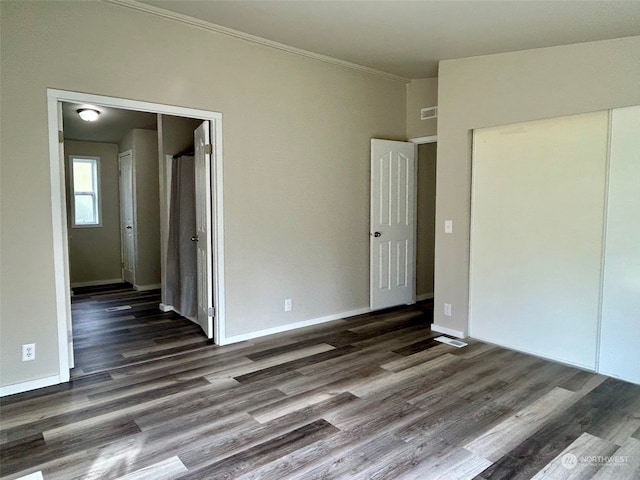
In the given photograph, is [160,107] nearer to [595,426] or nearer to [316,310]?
[316,310]

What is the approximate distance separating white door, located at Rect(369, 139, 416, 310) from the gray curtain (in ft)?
6.81

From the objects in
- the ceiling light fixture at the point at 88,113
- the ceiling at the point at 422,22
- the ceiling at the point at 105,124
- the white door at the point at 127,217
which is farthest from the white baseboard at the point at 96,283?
the ceiling at the point at 422,22

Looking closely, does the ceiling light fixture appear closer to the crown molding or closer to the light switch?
the crown molding

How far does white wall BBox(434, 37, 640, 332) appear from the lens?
300 cm

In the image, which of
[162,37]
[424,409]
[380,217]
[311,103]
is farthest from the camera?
[380,217]

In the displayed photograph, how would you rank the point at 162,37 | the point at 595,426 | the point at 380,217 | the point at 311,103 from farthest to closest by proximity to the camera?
the point at 380,217 < the point at 311,103 < the point at 162,37 < the point at 595,426

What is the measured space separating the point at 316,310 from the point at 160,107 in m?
2.55

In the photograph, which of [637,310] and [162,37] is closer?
[637,310]

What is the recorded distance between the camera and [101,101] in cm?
308

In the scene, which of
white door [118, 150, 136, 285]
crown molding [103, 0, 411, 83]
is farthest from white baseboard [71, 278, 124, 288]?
crown molding [103, 0, 411, 83]

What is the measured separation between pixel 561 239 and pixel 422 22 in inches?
81.8

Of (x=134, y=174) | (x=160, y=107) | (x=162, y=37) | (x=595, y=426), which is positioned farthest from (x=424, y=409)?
(x=134, y=174)

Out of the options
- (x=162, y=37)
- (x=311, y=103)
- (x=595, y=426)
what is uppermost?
(x=162, y=37)

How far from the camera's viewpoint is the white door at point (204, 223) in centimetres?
377
